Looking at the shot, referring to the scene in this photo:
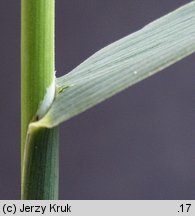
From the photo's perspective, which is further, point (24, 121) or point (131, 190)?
point (131, 190)

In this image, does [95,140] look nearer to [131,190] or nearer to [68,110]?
[131,190]

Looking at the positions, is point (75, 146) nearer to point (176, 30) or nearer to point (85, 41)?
point (85, 41)

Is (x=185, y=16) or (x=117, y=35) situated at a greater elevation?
(x=117, y=35)
